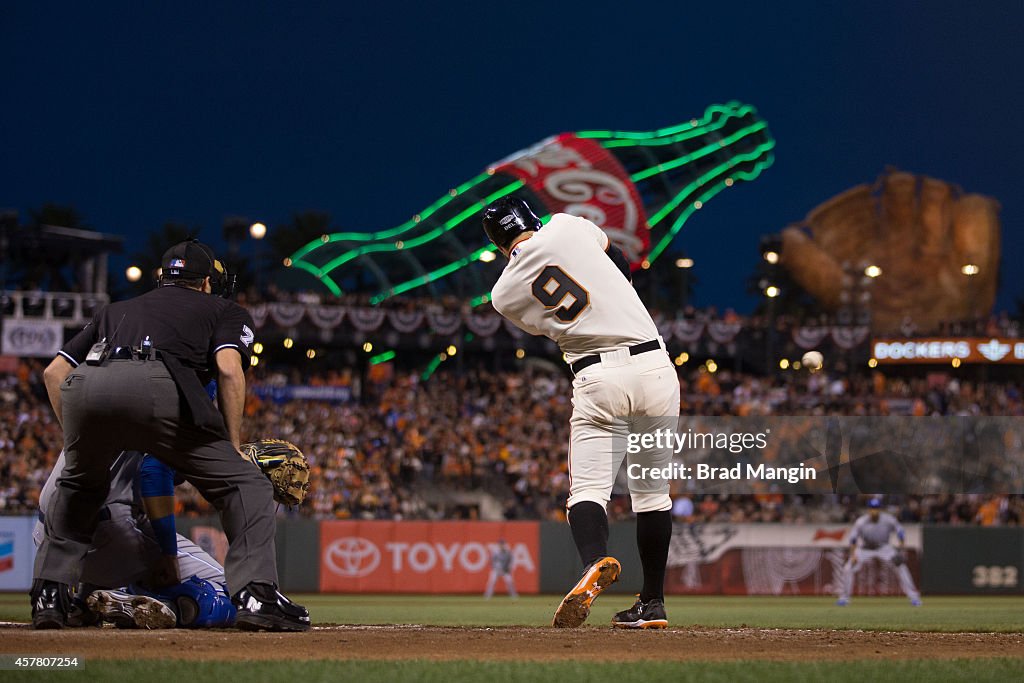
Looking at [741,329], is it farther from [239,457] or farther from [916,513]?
[239,457]

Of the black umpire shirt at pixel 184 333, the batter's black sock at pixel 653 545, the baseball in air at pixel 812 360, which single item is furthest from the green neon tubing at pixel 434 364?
the black umpire shirt at pixel 184 333

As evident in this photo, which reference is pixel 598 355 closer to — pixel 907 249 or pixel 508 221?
pixel 508 221

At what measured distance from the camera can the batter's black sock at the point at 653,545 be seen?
21.1 ft

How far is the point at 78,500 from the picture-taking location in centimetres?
591

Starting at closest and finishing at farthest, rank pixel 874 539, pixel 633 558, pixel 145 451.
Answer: pixel 145 451 → pixel 874 539 → pixel 633 558

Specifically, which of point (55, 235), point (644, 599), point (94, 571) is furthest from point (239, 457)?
point (55, 235)

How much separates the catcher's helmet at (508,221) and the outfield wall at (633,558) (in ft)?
53.5

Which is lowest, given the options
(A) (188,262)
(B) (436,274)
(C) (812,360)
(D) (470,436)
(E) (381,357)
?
(A) (188,262)

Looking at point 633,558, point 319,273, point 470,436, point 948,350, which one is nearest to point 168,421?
point 633,558

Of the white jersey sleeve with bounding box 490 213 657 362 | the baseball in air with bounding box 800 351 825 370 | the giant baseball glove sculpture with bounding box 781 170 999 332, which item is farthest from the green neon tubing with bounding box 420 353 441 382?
the white jersey sleeve with bounding box 490 213 657 362

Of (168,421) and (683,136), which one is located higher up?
(683,136)

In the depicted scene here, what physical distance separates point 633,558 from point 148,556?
17425mm

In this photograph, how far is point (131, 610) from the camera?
6.20 metres

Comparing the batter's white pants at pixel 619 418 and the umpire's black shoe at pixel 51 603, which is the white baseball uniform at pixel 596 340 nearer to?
the batter's white pants at pixel 619 418
